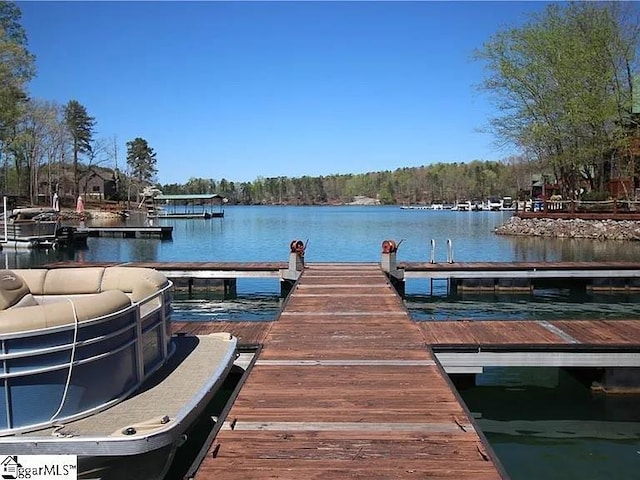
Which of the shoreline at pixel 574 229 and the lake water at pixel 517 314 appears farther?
the shoreline at pixel 574 229

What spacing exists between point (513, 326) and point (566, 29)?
39.4 m

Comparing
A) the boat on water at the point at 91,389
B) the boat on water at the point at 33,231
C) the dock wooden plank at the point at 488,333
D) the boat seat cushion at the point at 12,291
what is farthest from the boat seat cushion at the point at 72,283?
the boat on water at the point at 33,231

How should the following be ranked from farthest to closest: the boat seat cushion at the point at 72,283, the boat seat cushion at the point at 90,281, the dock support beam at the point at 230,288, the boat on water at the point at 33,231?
1. the boat on water at the point at 33,231
2. the dock support beam at the point at 230,288
3. the boat seat cushion at the point at 72,283
4. the boat seat cushion at the point at 90,281

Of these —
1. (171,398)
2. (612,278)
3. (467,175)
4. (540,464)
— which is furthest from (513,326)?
(467,175)

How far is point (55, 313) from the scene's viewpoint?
196 inches

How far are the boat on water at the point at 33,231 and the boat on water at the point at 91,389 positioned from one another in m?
29.4

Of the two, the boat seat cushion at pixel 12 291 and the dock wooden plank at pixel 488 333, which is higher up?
the boat seat cushion at pixel 12 291

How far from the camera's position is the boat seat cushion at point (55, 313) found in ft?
15.7

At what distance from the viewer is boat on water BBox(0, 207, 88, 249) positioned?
Answer: 3241 centimetres

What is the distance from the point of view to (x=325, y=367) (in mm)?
7008

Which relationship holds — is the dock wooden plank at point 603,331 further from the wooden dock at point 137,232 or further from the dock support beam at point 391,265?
the wooden dock at point 137,232

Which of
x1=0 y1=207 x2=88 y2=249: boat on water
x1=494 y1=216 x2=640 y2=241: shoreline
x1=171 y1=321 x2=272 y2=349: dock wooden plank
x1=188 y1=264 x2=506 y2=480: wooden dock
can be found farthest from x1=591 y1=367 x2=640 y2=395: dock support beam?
x1=0 y1=207 x2=88 y2=249: boat on water

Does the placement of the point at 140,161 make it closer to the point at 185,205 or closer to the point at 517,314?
the point at 185,205

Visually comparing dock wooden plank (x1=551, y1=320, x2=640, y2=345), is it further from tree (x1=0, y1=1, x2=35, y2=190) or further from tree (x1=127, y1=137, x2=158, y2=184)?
tree (x1=127, y1=137, x2=158, y2=184)
